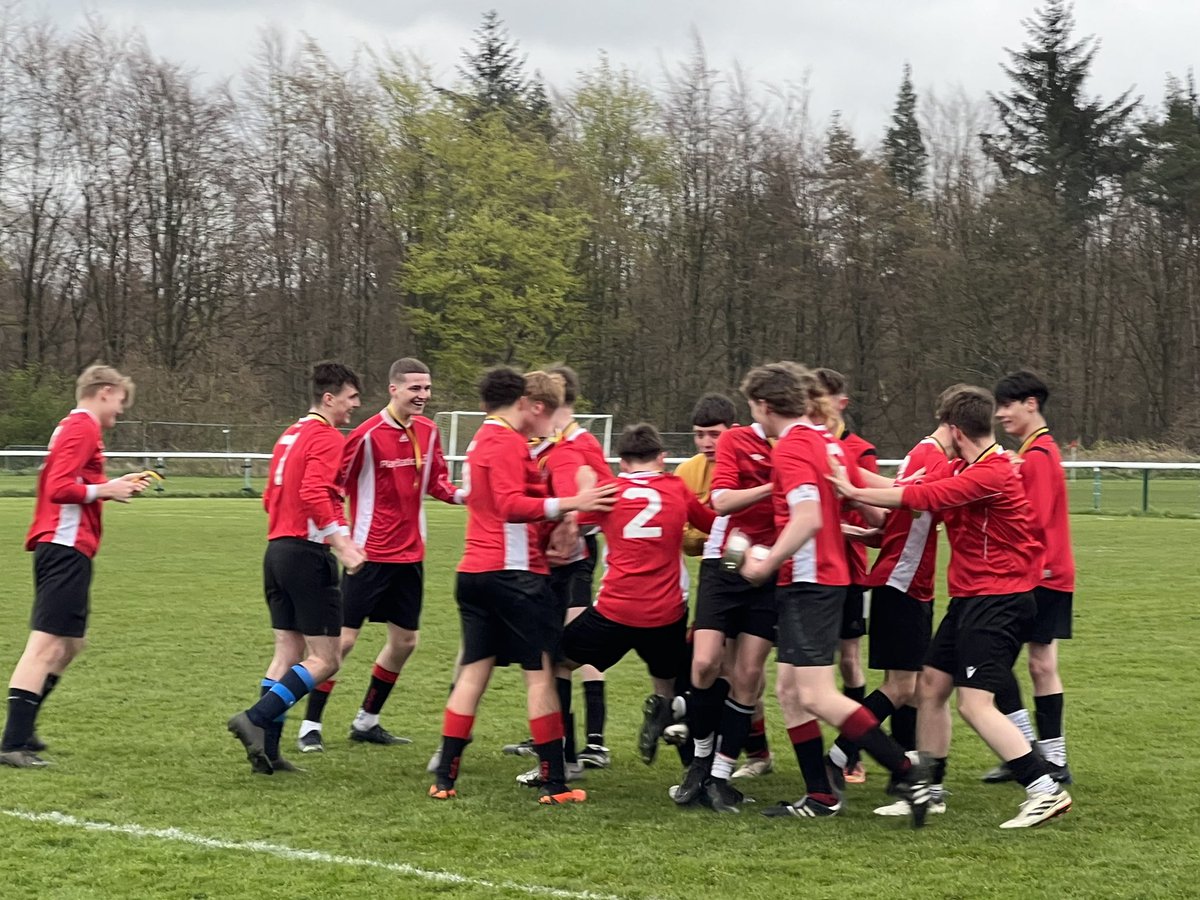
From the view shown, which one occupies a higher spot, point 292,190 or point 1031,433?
point 292,190

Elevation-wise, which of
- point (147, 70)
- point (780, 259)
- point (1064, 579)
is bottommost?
point (1064, 579)

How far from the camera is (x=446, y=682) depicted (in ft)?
30.8

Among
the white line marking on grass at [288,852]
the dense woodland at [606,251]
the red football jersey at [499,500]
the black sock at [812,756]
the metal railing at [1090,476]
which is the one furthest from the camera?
the dense woodland at [606,251]

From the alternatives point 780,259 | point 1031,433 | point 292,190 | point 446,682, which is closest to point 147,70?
point 292,190

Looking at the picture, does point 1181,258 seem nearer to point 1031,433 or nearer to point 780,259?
point 780,259

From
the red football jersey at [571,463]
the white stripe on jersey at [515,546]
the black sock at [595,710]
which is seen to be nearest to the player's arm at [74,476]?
the white stripe on jersey at [515,546]

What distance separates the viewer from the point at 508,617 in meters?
6.07

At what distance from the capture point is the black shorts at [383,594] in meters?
7.38

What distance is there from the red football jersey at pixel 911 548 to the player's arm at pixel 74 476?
11.7 ft

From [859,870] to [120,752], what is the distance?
3.86 m

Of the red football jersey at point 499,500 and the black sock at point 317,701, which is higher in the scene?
the red football jersey at point 499,500

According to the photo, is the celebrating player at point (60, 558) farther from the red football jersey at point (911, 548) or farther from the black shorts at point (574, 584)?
the red football jersey at point (911, 548)

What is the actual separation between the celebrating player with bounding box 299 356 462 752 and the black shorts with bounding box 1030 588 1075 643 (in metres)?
3.01

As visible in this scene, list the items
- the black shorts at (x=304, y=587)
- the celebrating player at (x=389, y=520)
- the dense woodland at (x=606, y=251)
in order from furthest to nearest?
the dense woodland at (x=606, y=251)
the celebrating player at (x=389, y=520)
the black shorts at (x=304, y=587)
